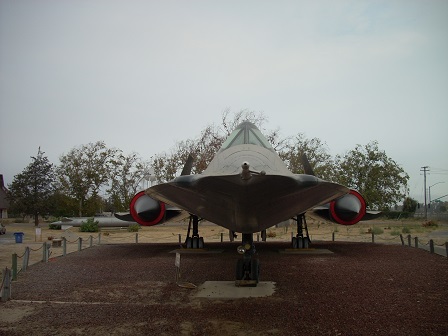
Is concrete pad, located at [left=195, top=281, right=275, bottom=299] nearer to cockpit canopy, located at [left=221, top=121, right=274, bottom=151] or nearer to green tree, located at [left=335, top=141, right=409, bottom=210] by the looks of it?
cockpit canopy, located at [left=221, top=121, right=274, bottom=151]

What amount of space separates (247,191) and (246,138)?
9.91 feet

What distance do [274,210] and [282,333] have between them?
5.81 feet

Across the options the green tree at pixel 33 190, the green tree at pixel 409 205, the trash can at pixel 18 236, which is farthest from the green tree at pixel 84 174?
the green tree at pixel 409 205

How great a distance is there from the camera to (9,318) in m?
5.29

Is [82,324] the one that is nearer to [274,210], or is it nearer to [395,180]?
[274,210]

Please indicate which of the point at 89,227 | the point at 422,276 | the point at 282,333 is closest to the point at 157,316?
the point at 282,333

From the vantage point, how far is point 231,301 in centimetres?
598

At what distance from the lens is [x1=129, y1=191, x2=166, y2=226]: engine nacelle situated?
37.0 feet

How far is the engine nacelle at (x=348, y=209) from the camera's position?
11.4 metres

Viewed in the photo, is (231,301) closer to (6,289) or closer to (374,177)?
(6,289)

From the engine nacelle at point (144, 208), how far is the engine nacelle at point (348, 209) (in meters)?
5.34

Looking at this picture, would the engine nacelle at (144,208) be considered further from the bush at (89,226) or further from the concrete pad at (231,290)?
the bush at (89,226)

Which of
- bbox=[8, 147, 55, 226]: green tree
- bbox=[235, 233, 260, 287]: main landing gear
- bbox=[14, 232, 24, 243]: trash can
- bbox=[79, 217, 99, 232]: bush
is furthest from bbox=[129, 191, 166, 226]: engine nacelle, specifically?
bbox=[8, 147, 55, 226]: green tree

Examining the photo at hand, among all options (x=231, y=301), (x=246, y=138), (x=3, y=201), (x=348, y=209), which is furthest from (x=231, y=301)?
(x=3, y=201)
